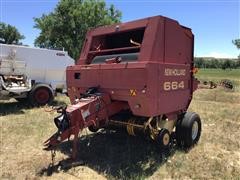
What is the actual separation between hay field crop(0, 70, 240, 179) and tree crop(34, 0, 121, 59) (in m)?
20.9

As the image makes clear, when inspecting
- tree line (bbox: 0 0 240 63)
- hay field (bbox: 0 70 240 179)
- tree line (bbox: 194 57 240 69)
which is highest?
tree line (bbox: 0 0 240 63)

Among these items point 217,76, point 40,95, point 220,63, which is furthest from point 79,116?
point 220,63

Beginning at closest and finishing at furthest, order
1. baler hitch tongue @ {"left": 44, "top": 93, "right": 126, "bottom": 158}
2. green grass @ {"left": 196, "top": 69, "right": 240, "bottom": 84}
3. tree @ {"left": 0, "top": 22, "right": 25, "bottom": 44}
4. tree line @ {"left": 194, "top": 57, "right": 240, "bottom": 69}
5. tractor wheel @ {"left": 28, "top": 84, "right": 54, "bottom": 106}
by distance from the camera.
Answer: baler hitch tongue @ {"left": 44, "top": 93, "right": 126, "bottom": 158}
tractor wheel @ {"left": 28, "top": 84, "right": 54, "bottom": 106}
green grass @ {"left": 196, "top": 69, "right": 240, "bottom": 84}
tree @ {"left": 0, "top": 22, "right": 25, "bottom": 44}
tree line @ {"left": 194, "top": 57, "right": 240, "bottom": 69}

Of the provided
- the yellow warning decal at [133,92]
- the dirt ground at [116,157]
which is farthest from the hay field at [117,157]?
the yellow warning decal at [133,92]

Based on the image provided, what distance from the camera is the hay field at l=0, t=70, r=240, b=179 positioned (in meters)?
4.68

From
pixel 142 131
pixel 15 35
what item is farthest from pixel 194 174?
pixel 15 35

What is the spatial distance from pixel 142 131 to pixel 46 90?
668 centimetres

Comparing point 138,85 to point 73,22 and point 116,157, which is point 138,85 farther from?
point 73,22

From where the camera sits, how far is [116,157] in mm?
5398

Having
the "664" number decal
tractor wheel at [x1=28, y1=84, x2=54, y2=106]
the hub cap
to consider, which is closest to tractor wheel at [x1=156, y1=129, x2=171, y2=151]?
the "664" number decal

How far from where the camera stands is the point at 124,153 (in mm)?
5586

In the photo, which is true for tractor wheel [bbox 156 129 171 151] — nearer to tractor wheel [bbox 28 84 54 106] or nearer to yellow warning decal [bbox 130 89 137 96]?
yellow warning decal [bbox 130 89 137 96]

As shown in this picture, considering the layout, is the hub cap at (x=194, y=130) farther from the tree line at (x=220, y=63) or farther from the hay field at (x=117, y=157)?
the tree line at (x=220, y=63)

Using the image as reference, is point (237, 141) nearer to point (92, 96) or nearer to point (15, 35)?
point (92, 96)
